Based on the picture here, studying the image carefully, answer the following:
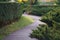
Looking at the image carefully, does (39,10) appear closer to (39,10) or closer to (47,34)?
(39,10)

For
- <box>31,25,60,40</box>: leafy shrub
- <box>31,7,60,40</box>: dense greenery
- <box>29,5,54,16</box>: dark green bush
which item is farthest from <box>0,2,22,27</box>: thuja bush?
<box>29,5,54,16</box>: dark green bush

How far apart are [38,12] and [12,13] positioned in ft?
35.3

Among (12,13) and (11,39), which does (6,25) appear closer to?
(12,13)

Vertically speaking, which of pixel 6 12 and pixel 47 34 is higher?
pixel 47 34

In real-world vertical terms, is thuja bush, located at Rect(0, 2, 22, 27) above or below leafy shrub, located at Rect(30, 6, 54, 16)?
above

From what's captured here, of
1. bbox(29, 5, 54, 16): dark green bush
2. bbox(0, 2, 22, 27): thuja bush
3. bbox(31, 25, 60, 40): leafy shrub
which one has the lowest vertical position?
bbox(29, 5, 54, 16): dark green bush

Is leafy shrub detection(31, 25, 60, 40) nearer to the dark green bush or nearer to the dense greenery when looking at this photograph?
the dense greenery

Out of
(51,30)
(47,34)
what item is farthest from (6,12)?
(47,34)

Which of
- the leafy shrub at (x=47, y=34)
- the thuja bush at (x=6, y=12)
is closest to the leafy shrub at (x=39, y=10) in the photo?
the thuja bush at (x=6, y=12)

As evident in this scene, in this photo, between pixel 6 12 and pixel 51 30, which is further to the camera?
pixel 6 12

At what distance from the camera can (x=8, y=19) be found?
12625 millimetres

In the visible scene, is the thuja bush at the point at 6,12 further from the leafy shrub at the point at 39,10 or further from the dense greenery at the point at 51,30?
the leafy shrub at the point at 39,10

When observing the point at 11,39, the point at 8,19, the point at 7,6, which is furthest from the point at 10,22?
the point at 11,39

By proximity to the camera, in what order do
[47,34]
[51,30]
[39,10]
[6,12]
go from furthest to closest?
[39,10] → [6,12] → [51,30] → [47,34]
